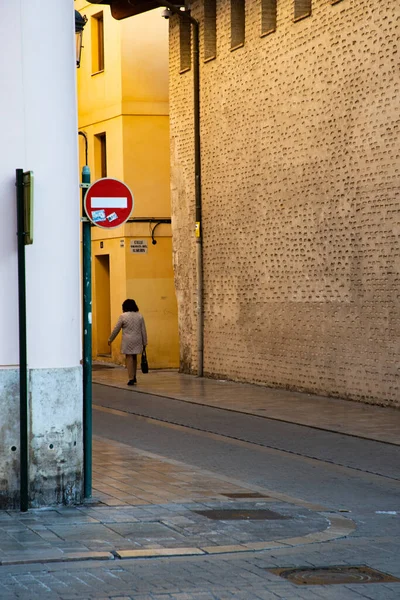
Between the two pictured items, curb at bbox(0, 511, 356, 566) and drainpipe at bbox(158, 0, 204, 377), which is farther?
drainpipe at bbox(158, 0, 204, 377)

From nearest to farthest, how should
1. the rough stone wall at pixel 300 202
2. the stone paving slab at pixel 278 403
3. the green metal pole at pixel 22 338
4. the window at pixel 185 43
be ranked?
the green metal pole at pixel 22 338
the stone paving slab at pixel 278 403
the rough stone wall at pixel 300 202
the window at pixel 185 43

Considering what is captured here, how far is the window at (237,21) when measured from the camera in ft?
80.4

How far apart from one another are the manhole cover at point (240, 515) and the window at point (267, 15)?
14984 mm

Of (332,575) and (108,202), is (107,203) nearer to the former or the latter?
(108,202)

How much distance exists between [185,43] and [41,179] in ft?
58.2

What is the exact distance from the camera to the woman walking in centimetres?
2442

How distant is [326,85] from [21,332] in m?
12.3

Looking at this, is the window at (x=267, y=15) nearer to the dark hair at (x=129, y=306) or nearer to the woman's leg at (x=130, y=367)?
the dark hair at (x=129, y=306)

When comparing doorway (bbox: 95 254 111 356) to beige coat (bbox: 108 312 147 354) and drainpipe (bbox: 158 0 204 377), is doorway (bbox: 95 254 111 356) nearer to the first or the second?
drainpipe (bbox: 158 0 204 377)

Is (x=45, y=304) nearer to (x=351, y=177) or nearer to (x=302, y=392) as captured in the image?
(x=351, y=177)

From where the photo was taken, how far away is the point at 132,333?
24.7 meters

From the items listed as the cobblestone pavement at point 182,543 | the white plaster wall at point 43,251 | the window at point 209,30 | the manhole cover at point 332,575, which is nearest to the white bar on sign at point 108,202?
the white plaster wall at point 43,251

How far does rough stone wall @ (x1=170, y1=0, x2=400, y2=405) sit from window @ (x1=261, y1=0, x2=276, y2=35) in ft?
0.67

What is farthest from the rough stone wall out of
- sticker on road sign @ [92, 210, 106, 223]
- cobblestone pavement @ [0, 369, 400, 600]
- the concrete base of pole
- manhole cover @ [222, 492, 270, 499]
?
the concrete base of pole
